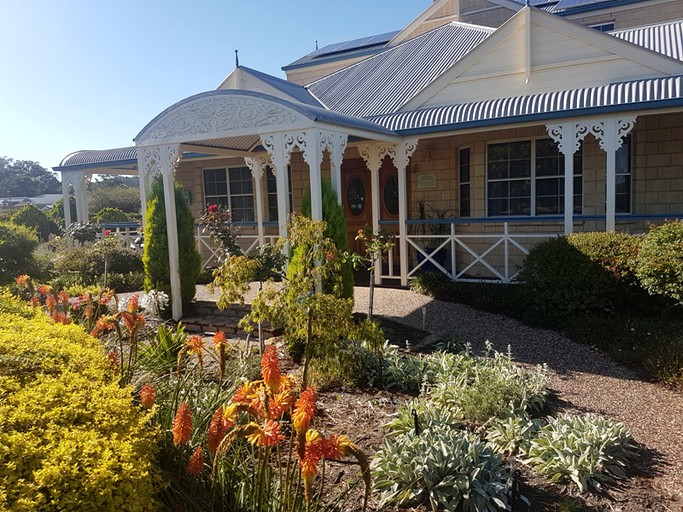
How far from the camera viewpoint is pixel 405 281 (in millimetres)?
11305

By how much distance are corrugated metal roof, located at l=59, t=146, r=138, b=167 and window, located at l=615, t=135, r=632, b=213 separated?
11.8 metres

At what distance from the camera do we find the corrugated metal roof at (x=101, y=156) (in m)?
15.3

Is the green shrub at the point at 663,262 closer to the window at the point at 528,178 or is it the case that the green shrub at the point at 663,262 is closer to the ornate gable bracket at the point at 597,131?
the ornate gable bracket at the point at 597,131

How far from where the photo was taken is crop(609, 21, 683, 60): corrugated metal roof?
11.7m

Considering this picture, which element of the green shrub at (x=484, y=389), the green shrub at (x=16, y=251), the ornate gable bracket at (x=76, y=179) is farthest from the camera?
the ornate gable bracket at (x=76, y=179)

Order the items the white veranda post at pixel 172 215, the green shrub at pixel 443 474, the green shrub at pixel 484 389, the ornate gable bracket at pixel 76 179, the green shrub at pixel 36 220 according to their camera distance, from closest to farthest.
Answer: the green shrub at pixel 443 474, the green shrub at pixel 484 389, the white veranda post at pixel 172 215, the ornate gable bracket at pixel 76 179, the green shrub at pixel 36 220

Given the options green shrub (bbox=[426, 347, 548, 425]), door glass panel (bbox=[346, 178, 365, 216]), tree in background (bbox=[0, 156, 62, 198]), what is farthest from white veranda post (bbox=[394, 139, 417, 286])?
tree in background (bbox=[0, 156, 62, 198])

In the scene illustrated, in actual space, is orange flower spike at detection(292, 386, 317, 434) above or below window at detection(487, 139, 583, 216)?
below

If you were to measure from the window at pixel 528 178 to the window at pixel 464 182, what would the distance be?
1.66ft

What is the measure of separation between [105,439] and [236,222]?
1348 cm

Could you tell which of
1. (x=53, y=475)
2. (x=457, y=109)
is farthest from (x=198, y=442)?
(x=457, y=109)

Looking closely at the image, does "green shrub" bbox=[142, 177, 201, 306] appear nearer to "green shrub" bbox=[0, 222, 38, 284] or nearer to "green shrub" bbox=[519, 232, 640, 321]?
"green shrub" bbox=[0, 222, 38, 284]

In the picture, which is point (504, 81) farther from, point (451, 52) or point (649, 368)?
point (649, 368)

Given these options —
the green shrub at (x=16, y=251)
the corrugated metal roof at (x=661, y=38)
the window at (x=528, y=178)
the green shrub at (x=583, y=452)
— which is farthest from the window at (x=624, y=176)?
the green shrub at (x=16, y=251)
